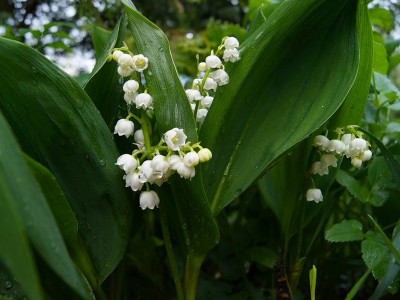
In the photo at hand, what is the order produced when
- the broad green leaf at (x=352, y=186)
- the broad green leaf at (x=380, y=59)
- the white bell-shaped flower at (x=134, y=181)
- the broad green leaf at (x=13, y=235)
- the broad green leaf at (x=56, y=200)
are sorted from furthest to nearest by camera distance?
the broad green leaf at (x=380, y=59), the broad green leaf at (x=352, y=186), the white bell-shaped flower at (x=134, y=181), the broad green leaf at (x=56, y=200), the broad green leaf at (x=13, y=235)

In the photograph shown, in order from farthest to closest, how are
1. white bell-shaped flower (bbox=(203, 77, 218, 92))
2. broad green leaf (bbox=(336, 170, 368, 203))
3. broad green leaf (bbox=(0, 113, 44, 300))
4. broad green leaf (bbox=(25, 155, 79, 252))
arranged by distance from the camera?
1. broad green leaf (bbox=(336, 170, 368, 203))
2. white bell-shaped flower (bbox=(203, 77, 218, 92))
3. broad green leaf (bbox=(25, 155, 79, 252))
4. broad green leaf (bbox=(0, 113, 44, 300))

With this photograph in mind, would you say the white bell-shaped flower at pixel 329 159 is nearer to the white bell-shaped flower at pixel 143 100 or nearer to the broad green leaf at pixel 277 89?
the broad green leaf at pixel 277 89

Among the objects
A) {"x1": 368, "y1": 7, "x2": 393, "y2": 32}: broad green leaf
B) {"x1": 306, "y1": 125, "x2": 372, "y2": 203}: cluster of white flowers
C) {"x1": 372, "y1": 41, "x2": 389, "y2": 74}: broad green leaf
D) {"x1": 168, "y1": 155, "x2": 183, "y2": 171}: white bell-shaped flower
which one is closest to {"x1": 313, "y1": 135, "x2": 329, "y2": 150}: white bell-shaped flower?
{"x1": 306, "y1": 125, "x2": 372, "y2": 203}: cluster of white flowers

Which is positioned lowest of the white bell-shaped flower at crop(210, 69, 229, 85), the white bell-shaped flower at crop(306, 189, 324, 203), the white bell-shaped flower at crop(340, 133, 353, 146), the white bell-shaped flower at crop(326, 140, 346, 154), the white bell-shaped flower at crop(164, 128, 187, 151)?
the white bell-shaped flower at crop(306, 189, 324, 203)

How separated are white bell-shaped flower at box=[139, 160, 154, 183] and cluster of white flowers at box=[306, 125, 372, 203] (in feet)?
0.98

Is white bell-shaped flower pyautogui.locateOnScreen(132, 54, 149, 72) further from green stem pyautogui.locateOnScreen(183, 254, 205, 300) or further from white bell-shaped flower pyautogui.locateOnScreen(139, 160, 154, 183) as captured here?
green stem pyautogui.locateOnScreen(183, 254, 205, 300)

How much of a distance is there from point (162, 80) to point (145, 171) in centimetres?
15

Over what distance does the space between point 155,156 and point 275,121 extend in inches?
8.8

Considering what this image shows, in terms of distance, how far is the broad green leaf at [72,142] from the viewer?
0.60 m

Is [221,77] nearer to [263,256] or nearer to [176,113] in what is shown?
[176,113]

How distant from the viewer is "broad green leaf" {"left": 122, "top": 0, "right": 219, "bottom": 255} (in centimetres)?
65

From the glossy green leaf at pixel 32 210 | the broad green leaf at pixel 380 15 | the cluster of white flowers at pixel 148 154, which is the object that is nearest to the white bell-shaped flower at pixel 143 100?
the cluster of white flowers at pixel 148 154

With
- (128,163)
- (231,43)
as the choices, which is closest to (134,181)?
(128,163)

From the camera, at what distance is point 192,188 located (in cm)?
64
